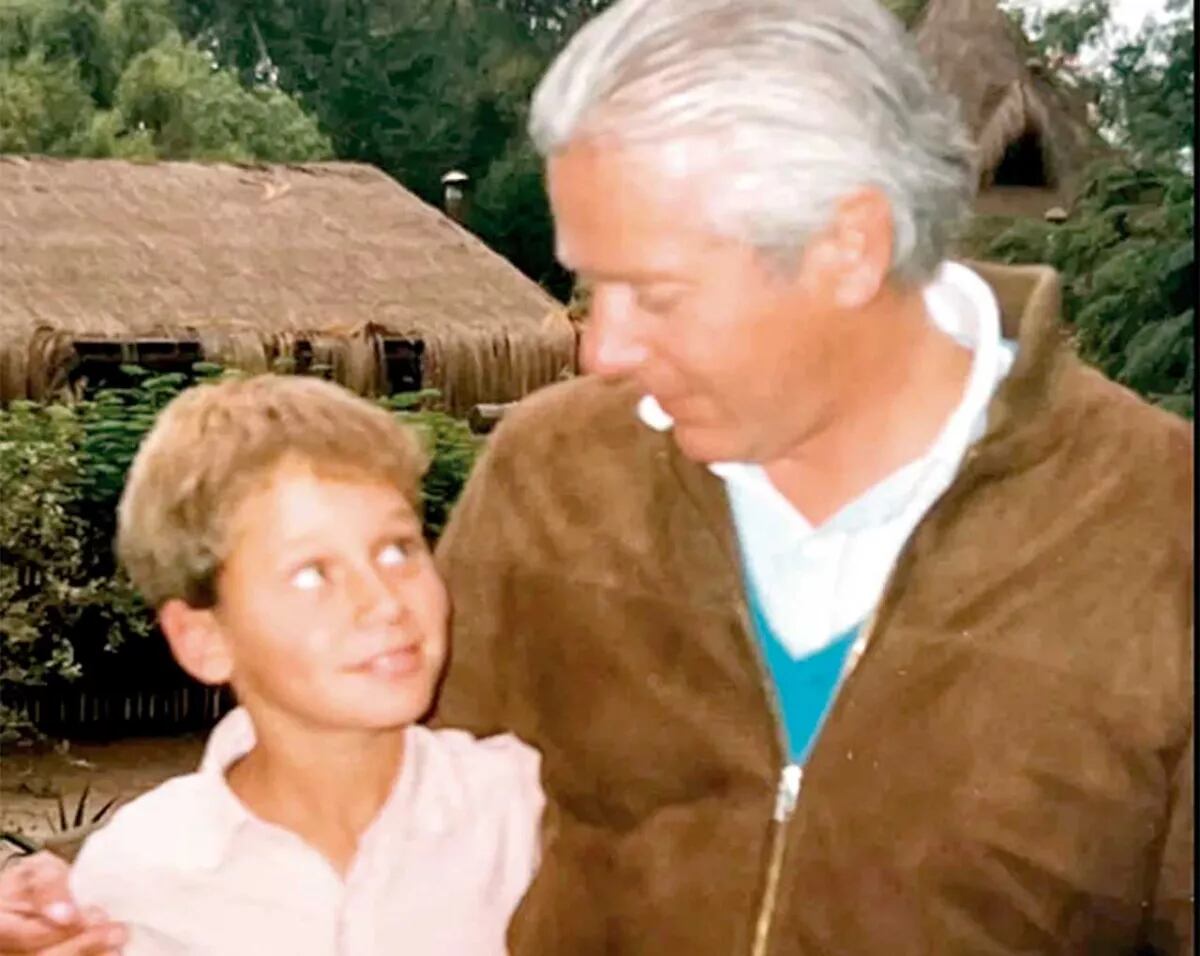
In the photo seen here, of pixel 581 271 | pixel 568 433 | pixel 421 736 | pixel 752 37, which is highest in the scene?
pixel 752 37

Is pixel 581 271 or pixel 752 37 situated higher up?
pixel 752 37

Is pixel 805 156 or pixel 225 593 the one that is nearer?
pixel 805 156

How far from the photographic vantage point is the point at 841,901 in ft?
3.18

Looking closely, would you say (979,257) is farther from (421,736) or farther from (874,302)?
(421,736)

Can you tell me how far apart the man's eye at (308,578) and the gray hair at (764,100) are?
28 centimetres

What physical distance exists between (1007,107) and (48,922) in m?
0.74

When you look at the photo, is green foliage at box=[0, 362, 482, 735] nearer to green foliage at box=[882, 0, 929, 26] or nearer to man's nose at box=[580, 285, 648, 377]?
man's nose at box=[580, 285, 648, 377]

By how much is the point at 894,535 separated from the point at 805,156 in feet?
0.74

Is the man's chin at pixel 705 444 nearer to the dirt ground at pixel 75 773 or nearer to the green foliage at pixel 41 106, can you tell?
the dirt ground at pixel 75 773

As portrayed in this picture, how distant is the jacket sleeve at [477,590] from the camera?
1061mm

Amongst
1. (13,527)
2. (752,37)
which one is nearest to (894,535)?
(752,37)

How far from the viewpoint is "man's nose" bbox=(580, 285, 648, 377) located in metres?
0.93

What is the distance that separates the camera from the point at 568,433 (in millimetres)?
1049

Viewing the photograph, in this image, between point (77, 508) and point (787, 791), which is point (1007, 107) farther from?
point (77, 508)
